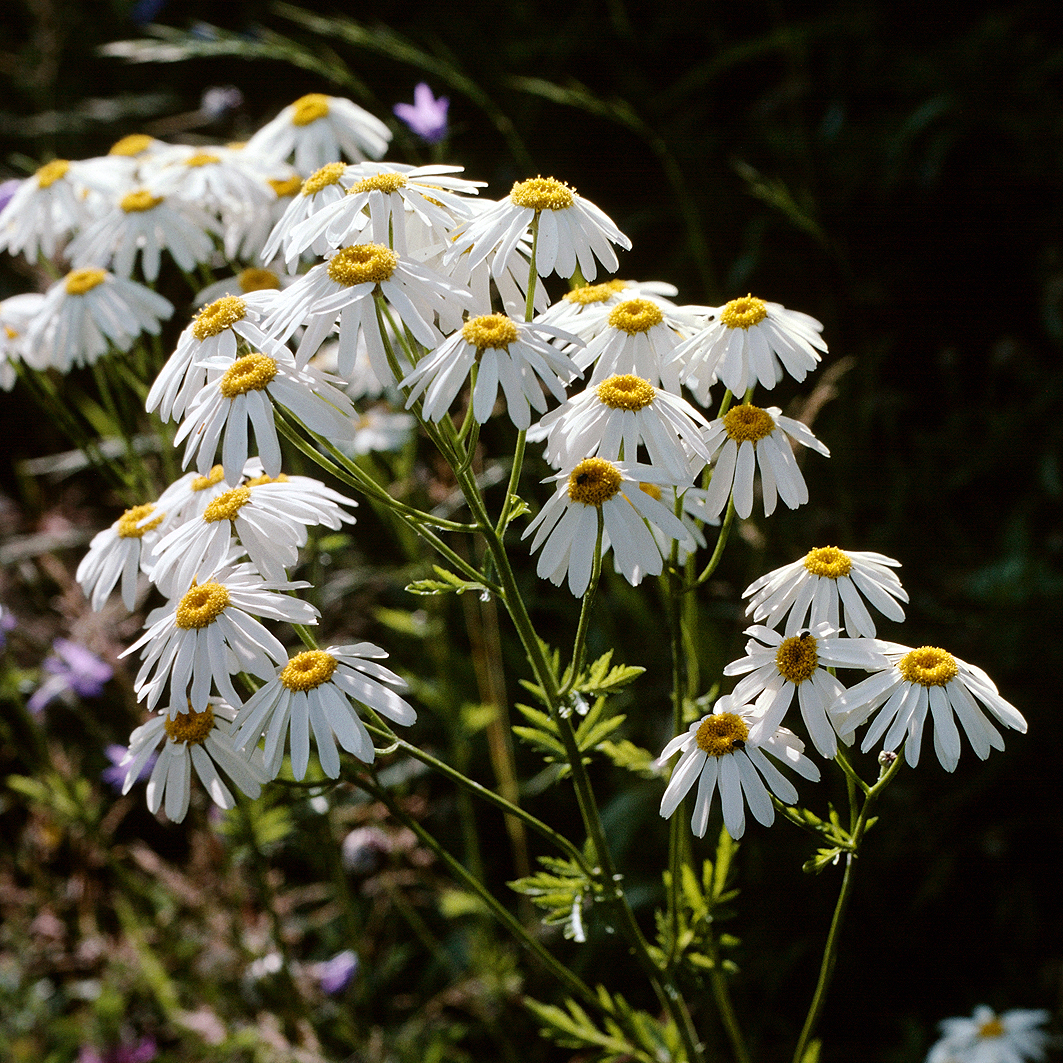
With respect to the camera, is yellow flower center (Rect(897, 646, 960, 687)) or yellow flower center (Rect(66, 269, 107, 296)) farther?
yellow flower center (Rect(66, 269, 107, 296))

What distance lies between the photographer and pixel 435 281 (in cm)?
100

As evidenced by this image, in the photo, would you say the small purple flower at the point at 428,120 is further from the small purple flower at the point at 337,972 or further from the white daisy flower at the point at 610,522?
the small purple flower at the point at 337,972

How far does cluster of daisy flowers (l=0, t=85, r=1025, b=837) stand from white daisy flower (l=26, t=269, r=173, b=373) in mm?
497

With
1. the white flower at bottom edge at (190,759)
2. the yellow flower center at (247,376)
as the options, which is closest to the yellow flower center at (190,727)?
the white flower at bottom edge at (190,759)

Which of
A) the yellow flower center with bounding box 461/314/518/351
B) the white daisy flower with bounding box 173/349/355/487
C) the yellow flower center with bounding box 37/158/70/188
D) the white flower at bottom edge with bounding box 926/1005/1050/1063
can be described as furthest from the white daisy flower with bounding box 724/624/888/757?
the yellow flower center with bounding box 37/158/70/188

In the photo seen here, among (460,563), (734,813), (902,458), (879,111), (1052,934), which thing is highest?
(879,111)

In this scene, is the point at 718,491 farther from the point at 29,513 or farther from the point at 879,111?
the point at 29,513

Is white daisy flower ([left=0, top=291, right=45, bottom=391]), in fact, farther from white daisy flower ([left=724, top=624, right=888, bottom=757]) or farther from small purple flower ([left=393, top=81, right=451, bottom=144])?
white daisy flower ([left=724, top=624, right=888, bottom=757])

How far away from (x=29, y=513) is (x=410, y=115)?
2.19 metres

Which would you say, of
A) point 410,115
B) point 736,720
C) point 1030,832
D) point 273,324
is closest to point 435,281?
point 273,324

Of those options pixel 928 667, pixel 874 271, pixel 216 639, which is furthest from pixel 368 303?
pixel 874 271

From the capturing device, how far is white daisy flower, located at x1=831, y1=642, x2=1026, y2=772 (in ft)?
3.20

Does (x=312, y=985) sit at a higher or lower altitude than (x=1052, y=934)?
lower

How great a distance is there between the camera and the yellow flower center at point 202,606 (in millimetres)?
1033
